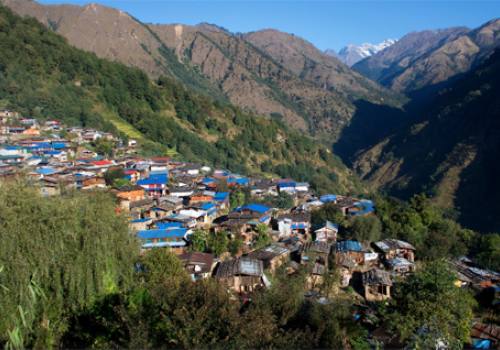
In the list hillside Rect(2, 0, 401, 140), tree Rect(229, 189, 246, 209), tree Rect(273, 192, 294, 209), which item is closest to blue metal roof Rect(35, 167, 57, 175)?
tree Rect(229, 189, 246, 209)

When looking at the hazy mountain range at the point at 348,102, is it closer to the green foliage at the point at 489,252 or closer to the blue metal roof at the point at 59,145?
the blue metal roof at the point at 59,145

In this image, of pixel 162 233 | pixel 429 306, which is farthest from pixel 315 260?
pixel 429 306

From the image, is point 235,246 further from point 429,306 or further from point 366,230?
point 429,306

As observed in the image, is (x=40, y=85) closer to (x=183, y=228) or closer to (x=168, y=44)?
(x=183, y=228)

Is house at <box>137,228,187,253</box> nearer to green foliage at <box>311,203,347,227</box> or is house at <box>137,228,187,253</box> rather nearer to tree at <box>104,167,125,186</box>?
green foliage at <box>311,203,347,227</box>

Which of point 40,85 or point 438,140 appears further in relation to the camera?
point 438,140

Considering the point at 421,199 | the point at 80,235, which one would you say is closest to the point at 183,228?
the point at 80,235
